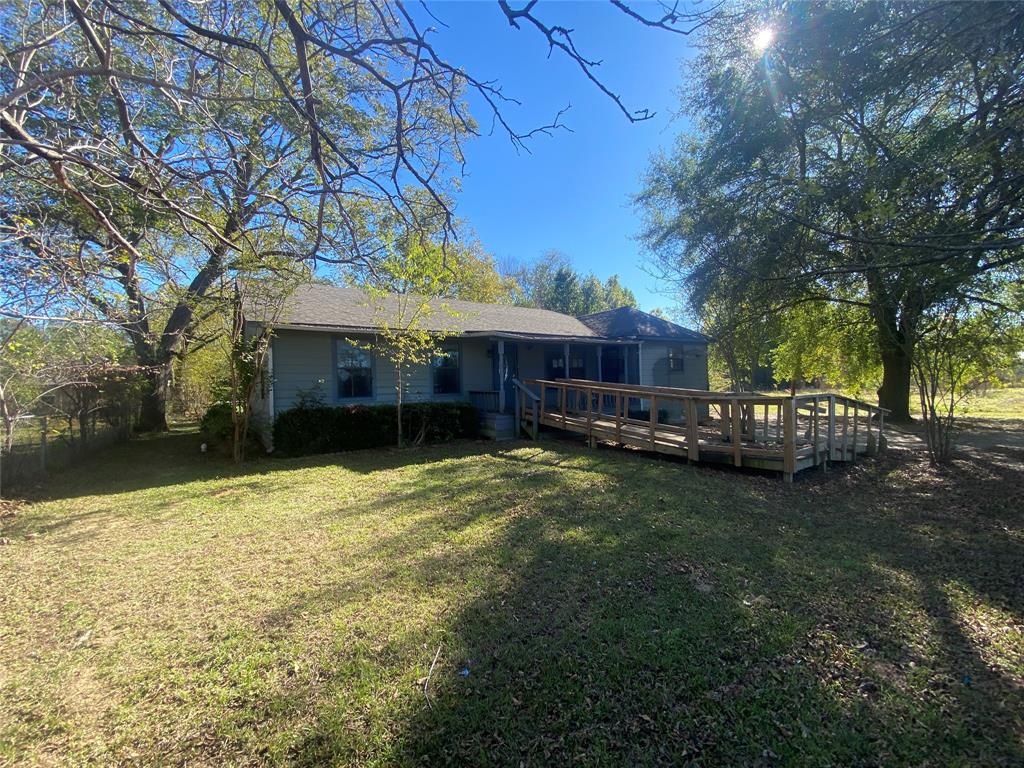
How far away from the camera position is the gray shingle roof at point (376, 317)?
32.0 ft

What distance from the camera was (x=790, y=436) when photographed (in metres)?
6.50

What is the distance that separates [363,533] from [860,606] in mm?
4254

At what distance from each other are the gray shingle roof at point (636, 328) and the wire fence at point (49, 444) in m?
13.0

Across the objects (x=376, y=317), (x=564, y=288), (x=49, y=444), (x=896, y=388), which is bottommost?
(x=49, y=444)

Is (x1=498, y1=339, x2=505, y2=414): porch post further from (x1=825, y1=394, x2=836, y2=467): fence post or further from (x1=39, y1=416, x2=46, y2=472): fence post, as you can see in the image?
(x1=39, y1=416, x2=46, y2=472): fence post

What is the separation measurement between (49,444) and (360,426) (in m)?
5.25

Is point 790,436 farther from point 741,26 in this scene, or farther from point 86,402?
point 86,402

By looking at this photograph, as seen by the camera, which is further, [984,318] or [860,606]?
[984,318]

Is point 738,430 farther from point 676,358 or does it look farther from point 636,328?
point 676,358

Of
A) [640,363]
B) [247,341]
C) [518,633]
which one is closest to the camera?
[518,633]

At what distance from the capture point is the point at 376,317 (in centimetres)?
989

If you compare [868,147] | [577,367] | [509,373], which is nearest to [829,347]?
[577,367]

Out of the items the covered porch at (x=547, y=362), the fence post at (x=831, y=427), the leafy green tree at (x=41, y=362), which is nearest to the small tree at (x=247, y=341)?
the leafy green tree at (x=41, y=362)

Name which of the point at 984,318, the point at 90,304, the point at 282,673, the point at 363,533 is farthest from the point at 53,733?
the point at 984,318
